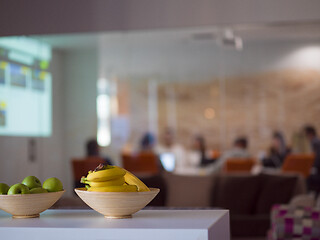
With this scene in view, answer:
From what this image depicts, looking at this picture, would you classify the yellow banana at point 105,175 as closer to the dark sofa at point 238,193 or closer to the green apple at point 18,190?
the green apple at point 18,190

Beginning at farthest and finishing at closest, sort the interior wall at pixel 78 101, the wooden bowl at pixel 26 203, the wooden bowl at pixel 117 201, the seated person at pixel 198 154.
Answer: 1. the seated person at pixel 198 154
2. the interior wall at pixel 78 101
3. the wooden bowl at pixel 26 203
4. the wooden bowl at pixel 117 201

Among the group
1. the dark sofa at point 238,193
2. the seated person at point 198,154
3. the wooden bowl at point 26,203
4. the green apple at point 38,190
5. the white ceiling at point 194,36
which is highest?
the white ceiling at point 194,36

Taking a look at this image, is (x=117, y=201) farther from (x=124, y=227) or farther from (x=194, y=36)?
(x=194, y=36)

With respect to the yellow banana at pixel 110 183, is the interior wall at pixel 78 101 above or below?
above

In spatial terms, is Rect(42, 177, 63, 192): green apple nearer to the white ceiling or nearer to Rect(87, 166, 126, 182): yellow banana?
Rect(87, 166, 126, 182): yellow banana

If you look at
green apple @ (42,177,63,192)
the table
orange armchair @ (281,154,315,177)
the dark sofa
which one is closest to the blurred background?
orange armchair @ (281,154,315,177)

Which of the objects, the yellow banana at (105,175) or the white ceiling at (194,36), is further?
the white ceiling at (194,36)

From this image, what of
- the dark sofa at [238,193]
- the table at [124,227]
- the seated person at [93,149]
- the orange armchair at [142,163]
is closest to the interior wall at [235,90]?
the orange armchair at [142,163]

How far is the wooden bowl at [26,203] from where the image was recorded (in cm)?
199

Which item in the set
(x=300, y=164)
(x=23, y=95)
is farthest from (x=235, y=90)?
(x=23, y=95)

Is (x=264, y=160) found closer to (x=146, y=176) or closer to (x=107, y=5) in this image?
(x=146, y=176)

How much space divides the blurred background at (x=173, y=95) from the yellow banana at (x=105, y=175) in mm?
5889

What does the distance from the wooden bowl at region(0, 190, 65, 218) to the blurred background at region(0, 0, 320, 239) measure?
225 inches

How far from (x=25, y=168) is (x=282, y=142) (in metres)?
4.69
